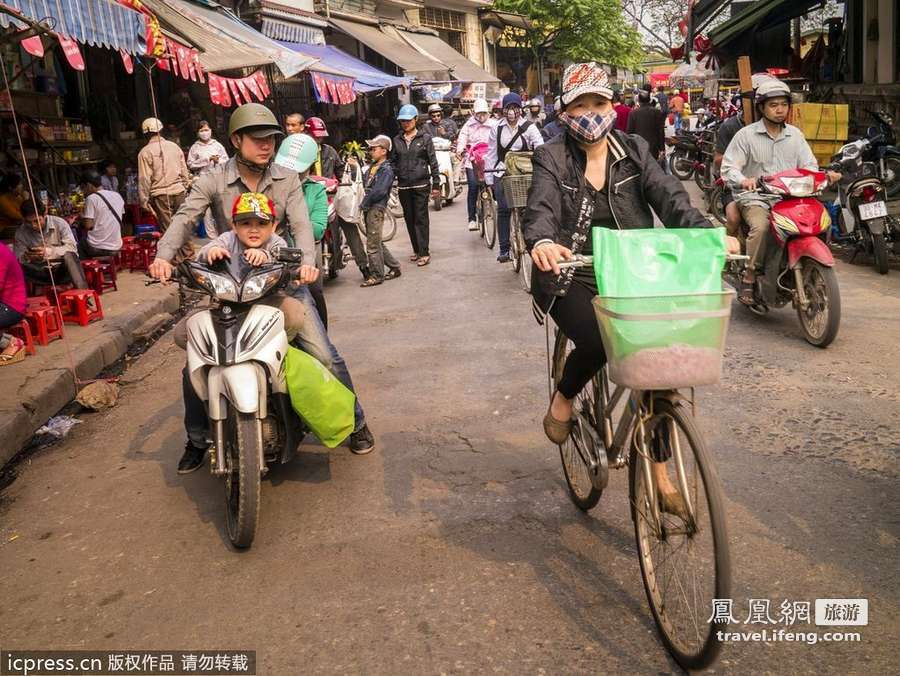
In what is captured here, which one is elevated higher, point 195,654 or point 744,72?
point 744,72

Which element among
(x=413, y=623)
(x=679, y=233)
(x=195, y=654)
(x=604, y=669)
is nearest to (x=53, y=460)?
(x=195, y=654)

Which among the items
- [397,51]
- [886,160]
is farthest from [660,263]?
[397,51]

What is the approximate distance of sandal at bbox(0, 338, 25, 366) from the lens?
6.73 meters

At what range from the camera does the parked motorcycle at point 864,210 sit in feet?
27.1

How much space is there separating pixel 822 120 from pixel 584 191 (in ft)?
33.5

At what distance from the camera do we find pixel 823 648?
2.74 meters

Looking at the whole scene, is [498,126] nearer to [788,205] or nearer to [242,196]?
[788,205]

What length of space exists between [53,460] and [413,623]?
3025 mm

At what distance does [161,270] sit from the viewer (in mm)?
3938

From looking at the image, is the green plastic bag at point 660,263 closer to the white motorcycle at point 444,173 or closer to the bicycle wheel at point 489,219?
the bicycle wheel at point 489,219

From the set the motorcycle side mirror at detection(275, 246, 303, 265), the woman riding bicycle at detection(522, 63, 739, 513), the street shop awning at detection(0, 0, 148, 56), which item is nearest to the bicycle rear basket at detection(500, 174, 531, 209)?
the street shop awning at detection(0, 0, 148, 56)

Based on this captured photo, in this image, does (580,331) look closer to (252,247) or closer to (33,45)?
(252,247)

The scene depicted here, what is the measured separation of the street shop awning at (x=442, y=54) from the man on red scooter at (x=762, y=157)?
2337cm

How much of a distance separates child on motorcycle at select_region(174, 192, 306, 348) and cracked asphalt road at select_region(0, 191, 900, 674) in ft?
2.79
